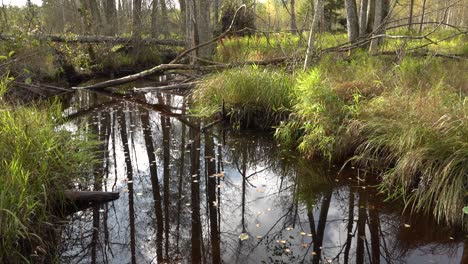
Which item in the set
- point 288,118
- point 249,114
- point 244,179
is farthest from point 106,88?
point 244,179

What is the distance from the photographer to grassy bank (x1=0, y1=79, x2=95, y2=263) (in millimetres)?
2643

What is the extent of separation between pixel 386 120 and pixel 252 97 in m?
2.55

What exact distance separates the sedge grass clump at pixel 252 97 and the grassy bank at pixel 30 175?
2.92 m

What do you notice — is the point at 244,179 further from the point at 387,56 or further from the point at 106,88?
the point at 106,88

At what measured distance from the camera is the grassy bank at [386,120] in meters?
3.66

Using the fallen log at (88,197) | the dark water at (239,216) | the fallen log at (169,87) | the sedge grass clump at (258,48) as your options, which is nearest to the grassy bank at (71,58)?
the fallen log at (169,87)

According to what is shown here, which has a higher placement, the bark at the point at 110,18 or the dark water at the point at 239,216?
the bark at the point at 110,18

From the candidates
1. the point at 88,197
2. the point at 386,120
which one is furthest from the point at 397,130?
the point at 88,197

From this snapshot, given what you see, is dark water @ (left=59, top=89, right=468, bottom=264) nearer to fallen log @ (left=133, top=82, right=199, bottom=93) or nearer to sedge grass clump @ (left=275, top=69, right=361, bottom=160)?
sedge grass clump @ (left=275, top=69, right=361, bottom=160)

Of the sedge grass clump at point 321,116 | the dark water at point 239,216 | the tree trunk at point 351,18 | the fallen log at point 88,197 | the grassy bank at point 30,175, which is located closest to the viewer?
the grassy bank at point 30,175

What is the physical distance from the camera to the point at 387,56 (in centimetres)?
873

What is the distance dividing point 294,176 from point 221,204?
123 cm

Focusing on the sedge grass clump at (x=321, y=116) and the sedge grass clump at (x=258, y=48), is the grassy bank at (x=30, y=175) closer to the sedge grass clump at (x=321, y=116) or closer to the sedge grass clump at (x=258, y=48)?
the sedge grass clump at (x=321, y=116)

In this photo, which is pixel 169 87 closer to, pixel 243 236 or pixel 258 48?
pixel 258 48
